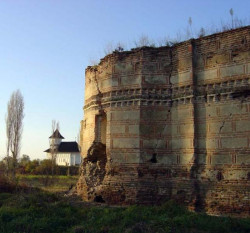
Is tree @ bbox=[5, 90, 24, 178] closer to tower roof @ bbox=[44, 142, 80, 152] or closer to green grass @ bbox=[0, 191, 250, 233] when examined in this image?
green grass @ bbox=[0, 191, 250, 233]

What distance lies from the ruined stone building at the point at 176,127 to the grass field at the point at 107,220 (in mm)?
1083

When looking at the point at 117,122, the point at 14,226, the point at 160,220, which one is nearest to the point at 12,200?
the point at 14,226

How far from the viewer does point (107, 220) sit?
8.31 meters

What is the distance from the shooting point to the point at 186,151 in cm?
1048

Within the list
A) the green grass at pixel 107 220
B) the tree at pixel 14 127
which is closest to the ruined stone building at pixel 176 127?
the green grass at pixel 107 220

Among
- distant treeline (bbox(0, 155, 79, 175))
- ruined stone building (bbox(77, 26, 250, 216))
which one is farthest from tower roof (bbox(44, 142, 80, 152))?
ruined stone building (bbox(77, 26, 250, 216))

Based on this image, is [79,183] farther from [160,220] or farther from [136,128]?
[160,220]

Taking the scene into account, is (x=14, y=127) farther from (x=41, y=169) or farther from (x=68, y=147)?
(x=68, y=147)

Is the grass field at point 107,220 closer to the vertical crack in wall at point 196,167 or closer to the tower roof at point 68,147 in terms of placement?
the vertical crack in wall at point 196,167

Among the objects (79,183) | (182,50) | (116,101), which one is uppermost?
(182,50)

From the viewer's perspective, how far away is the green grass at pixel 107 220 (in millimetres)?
7727

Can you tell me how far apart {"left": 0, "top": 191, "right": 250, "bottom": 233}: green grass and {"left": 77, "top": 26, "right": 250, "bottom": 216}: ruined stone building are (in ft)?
3.53

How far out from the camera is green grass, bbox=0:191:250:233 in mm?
7727

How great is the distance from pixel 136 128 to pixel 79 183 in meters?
3.77
